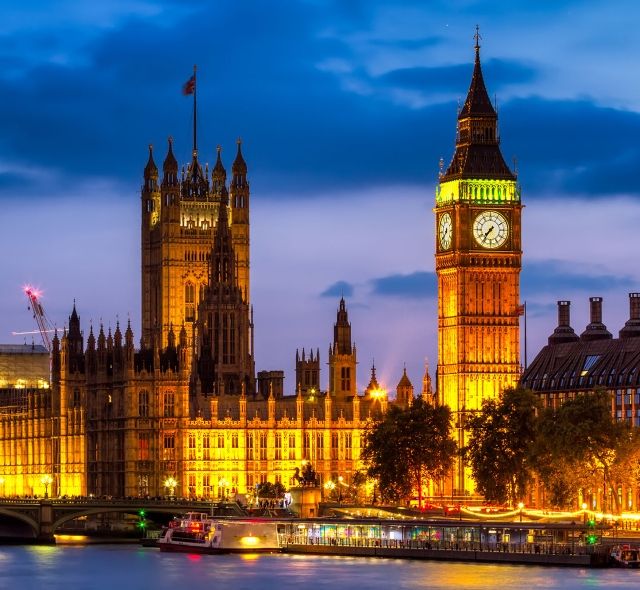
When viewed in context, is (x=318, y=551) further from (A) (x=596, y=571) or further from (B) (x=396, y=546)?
(A) (x=596, y=571)

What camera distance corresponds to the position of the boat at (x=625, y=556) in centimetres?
16688

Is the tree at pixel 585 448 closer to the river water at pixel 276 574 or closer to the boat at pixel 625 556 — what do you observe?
the river water at pixel 276 574

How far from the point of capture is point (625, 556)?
550 feet

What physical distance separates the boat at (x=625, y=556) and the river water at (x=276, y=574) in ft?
5.85

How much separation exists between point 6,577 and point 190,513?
27936 mm

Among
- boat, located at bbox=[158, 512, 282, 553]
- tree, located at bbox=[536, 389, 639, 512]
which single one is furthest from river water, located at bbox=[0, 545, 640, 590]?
tree, located at bbox=[536, 389, 639, 512]

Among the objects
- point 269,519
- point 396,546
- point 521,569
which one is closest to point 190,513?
point 269,519

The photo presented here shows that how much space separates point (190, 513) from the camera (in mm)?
197000

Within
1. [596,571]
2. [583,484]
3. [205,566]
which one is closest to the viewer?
[596,571]

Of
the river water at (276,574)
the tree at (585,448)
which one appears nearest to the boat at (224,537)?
the river water at (276,574)

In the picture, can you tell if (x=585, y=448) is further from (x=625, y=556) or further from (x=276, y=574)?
(x=276, y=574)

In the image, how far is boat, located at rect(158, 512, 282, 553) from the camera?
623 feet

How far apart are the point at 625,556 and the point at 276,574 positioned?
19.0m

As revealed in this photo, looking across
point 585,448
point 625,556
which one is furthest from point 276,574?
point 585,448
